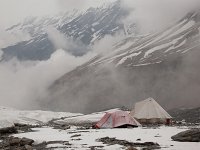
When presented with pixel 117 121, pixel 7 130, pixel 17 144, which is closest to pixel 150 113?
pixel 117 121

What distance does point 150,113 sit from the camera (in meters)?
53.8

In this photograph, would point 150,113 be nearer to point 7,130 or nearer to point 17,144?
point 7,130

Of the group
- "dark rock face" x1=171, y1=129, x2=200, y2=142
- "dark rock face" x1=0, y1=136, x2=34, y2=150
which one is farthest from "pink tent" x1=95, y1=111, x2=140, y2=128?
"dark rock face" x1=171, y1=129, x2=200, y2=142

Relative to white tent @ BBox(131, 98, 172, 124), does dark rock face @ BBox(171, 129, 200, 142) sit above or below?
below

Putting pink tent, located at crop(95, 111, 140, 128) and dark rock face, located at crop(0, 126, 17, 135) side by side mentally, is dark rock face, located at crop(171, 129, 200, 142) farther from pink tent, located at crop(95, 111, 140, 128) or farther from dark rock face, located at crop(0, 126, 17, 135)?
dark rock face, located at crop(0, 126, 17, 135)

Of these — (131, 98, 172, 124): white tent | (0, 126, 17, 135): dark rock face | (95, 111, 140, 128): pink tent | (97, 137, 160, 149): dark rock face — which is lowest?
(97, 137, 160, 149): dark rock face

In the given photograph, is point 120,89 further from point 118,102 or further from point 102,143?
point 102,143

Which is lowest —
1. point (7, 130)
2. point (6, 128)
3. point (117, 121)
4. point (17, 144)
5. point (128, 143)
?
point (128, 143)

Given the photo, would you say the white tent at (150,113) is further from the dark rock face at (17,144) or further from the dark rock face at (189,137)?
the dark rock face at (189,137)

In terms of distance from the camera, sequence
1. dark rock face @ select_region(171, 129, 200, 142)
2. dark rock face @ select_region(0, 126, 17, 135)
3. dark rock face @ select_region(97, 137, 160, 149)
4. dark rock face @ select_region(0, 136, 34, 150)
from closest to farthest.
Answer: dark rock face @ select_region(97, 137, 160, 149) → dark rock face @ select_region(171, 129, 200, 142) → dark rock face @ select_region(0, 136, 34, 150) → dark rock face @ select_region(0, 126, 17, 135)

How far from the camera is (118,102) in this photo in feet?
588

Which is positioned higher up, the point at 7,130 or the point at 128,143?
the point at 7,130

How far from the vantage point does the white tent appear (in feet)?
174

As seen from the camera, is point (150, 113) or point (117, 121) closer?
point (117, 121)
